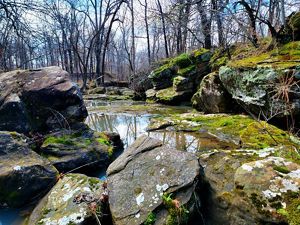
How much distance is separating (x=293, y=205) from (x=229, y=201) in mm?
633

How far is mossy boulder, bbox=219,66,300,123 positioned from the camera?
17.5ft

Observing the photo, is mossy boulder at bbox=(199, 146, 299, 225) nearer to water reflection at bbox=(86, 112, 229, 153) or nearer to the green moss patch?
the green moss patch

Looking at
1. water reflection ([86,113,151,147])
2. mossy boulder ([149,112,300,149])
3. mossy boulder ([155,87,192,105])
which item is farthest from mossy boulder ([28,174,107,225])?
mossy boulder ([155,87,192,105])

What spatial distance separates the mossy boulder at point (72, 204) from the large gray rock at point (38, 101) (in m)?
2.60

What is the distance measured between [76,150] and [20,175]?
1.38 metres

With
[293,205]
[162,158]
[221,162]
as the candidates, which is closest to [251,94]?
[221,162]

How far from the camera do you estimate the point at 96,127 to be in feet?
28.3

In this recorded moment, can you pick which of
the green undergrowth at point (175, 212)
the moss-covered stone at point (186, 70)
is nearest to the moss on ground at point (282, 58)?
the green undergrowth at point (175, 212)

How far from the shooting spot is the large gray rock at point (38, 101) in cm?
576

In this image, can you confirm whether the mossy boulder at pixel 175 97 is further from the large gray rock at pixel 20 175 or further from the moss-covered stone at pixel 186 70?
the large gray rock at pixel 20 175

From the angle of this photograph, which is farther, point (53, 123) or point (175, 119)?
point (175, 119)

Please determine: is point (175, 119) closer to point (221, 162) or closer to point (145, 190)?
point (221, 162)

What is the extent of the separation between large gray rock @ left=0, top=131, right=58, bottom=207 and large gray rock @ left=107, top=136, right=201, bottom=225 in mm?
1190

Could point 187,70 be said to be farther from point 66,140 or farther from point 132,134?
point 66,140
